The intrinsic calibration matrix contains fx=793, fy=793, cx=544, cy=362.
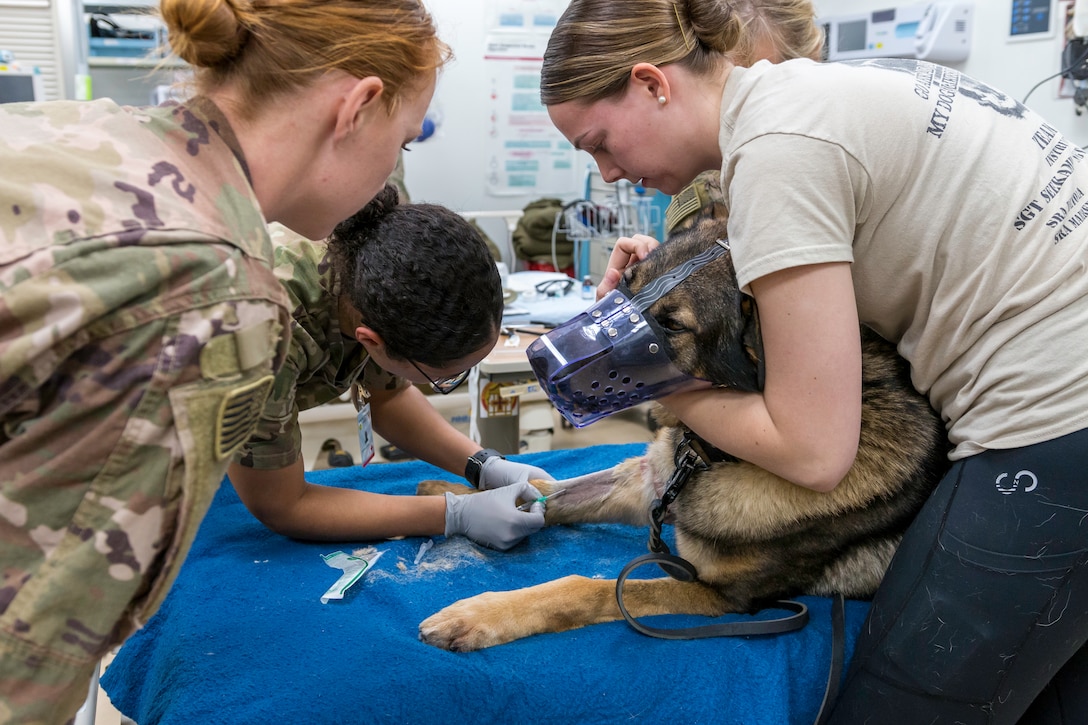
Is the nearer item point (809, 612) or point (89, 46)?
point (809, 612)

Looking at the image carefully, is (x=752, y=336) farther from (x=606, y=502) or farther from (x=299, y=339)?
(x=299, y=339)

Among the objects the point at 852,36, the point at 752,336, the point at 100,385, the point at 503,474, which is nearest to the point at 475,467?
the point at 503,474

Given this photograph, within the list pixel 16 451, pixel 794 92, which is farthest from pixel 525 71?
pixel 16 451

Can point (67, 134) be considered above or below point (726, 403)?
above

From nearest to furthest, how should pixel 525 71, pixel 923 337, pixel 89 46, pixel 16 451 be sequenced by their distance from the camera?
1. pixel 16 451
2. pixel 923 337
3. pixel 89 46
4. pixel 525 71

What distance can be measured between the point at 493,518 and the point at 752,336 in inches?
26.1

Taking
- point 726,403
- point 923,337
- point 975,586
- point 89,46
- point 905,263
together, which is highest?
point 89,46

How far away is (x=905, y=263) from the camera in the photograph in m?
1.08

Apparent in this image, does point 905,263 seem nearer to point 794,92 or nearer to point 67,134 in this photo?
point 794,92

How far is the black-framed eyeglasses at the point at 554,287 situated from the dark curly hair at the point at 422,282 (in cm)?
229

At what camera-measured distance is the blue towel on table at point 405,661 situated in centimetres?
117

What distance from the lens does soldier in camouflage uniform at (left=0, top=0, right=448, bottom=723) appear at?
0.65 meters

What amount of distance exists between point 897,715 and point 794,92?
0.90 meters

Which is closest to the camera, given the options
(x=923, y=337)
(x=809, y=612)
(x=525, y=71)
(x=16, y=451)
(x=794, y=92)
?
(x=16, y=451)
